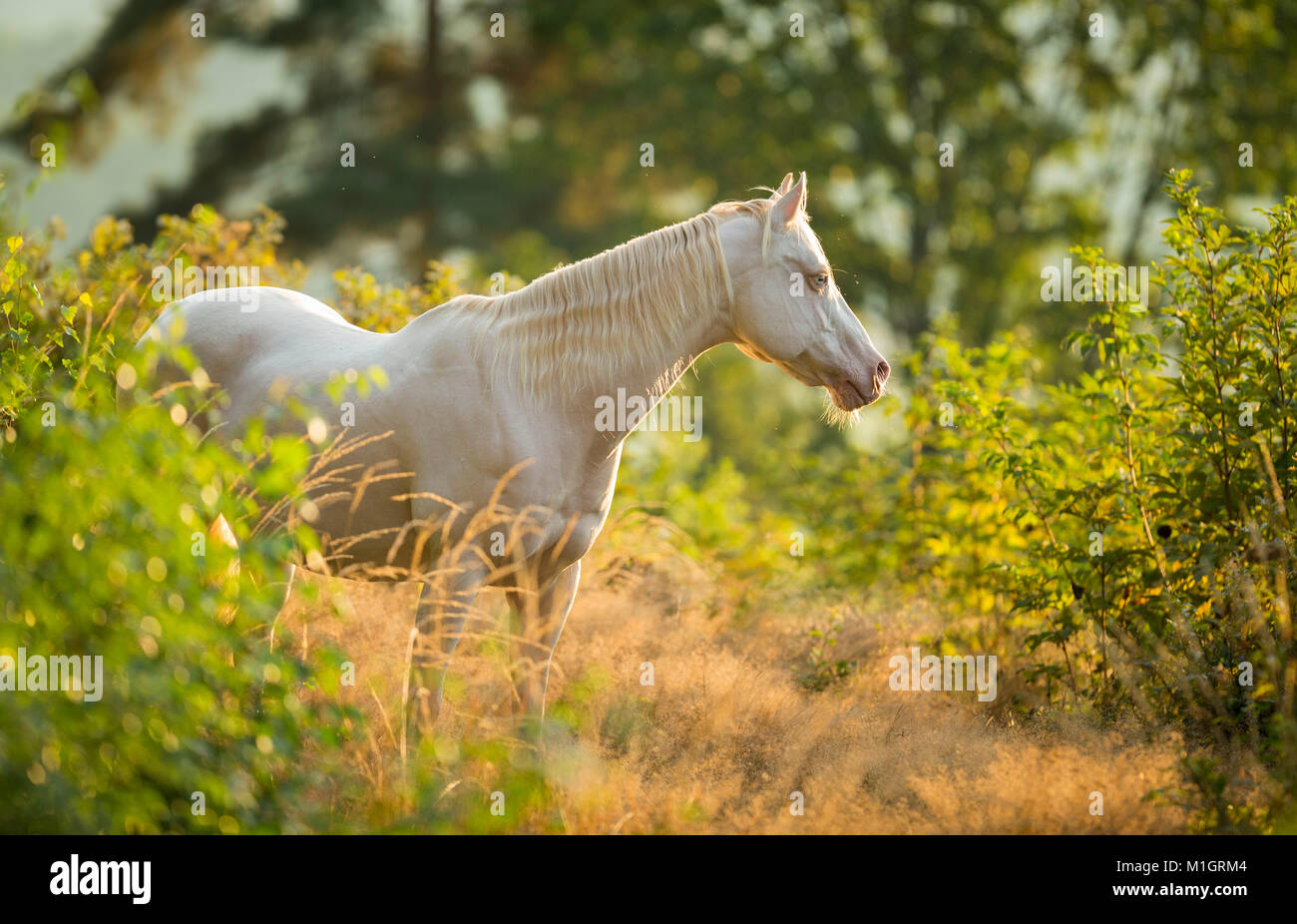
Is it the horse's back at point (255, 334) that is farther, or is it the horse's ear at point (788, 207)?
the horse's back at point (255, 334)

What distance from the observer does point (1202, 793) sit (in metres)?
3.97

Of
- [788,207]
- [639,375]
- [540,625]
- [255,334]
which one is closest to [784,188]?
[788,207]

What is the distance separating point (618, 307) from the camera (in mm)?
4422

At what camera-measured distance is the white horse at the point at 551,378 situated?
4258 millimetres

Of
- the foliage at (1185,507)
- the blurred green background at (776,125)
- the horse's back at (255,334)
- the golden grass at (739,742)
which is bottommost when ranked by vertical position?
the golden grass at (739,742)

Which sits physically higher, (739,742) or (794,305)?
(794,305)

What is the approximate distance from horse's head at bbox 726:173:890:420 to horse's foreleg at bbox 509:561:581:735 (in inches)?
47.0

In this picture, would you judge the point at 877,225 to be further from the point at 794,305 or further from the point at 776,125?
the point at 794,305

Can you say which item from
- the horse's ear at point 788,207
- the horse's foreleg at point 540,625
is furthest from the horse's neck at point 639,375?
the horse's foreleg at point 540,625

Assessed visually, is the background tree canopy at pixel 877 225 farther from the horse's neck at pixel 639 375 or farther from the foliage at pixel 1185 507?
the horse's neck at pixel 639 375

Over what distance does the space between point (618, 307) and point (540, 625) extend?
1.29 m

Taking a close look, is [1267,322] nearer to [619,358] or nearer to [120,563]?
[619,358]
